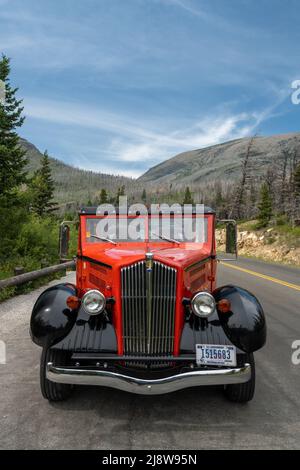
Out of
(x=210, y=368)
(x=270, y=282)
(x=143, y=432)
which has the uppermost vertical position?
(x=210, y=368)

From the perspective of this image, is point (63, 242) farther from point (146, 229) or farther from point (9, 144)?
point (9, 144)

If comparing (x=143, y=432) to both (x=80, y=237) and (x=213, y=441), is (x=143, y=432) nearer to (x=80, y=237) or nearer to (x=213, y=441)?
(x=213, y=441)

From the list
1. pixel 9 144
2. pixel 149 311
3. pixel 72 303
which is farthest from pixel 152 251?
pixel 9 144

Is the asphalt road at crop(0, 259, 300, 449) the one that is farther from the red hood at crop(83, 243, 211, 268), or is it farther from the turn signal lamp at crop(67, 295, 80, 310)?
the red hood at crop(83, 243, 211, 268)

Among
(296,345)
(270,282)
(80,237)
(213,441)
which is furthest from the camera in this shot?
(270,282)

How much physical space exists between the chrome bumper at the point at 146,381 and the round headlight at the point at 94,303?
0.56 meters

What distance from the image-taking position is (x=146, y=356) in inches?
147

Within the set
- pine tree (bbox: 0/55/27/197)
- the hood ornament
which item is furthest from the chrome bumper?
pine tree (bbox: 0/55/27/197)

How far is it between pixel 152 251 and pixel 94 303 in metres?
1.06

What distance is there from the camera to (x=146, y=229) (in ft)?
17.3

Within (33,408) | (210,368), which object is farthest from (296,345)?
(33,408)
